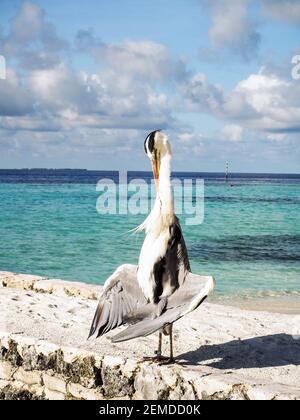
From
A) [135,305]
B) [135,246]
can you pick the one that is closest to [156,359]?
[135,305]

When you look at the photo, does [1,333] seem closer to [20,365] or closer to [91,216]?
[20,365]

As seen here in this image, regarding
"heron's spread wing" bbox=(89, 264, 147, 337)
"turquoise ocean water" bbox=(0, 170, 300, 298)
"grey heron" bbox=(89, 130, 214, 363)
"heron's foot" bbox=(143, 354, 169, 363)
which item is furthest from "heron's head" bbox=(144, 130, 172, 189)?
"turquoise ocean water" bbox=(0, 170, 300, 298)

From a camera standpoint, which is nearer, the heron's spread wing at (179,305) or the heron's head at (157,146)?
the heron's spread wing at (179,305)

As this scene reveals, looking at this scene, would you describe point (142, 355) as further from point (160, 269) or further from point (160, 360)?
point (160, 269)

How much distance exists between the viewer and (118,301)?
4.47 meters

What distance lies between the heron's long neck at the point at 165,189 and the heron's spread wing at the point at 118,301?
0.60 metres

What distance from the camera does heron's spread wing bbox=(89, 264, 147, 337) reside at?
4418 mm

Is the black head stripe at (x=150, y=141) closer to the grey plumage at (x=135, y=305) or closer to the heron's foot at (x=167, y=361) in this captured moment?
the grey plumage at (x=135, y=305)

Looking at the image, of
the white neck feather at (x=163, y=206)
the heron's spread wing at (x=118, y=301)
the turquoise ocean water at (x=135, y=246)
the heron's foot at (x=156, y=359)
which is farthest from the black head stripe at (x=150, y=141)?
the turquoise ocean water at (x=135, y=246)

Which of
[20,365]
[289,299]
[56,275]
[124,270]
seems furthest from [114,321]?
[56,275]

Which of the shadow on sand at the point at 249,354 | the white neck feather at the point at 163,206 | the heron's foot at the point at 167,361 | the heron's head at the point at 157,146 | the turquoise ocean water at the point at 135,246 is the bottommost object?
the turquoise ocean water at the point at 135,246

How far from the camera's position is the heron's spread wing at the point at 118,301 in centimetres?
442

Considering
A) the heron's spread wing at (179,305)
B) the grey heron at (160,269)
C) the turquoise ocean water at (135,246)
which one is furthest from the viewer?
the turquoise ocean water at (135,246)

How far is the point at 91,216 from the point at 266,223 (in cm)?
744
